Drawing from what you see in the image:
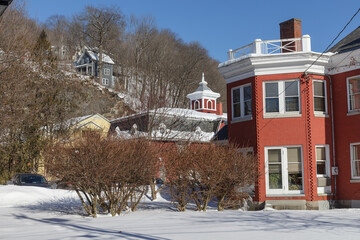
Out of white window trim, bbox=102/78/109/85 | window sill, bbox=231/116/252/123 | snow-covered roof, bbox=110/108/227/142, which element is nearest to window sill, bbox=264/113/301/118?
window sill, bbox=231/116/252/123

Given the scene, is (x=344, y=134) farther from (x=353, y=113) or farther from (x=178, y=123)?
(x=178, y=123)

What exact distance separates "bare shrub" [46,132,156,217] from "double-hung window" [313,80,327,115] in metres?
8.02

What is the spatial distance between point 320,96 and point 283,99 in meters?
1.63

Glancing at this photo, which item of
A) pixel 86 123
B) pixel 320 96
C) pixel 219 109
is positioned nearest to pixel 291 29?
pixel 320 96

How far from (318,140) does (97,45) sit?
213 feet

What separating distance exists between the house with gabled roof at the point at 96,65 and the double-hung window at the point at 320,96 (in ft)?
191

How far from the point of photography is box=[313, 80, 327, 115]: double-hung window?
18609mm

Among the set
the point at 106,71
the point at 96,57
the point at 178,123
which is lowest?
the point at 178,123

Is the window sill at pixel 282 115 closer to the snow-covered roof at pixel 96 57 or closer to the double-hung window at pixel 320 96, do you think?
the double-hung window at pixel 320 96

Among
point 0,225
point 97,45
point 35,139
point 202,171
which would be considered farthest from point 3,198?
point 97,45

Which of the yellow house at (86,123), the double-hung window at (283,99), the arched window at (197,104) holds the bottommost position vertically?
the double-hung window at (283,99)

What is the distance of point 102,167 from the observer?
13234 millimetres

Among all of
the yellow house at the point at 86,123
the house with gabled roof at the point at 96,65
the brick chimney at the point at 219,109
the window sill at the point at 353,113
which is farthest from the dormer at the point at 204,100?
the window sill at the point at 353,113

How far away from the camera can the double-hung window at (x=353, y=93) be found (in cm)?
1805
